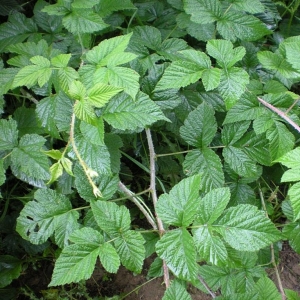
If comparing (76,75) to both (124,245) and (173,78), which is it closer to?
(173,78)

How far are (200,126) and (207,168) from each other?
13cm

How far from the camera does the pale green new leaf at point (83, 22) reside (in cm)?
118

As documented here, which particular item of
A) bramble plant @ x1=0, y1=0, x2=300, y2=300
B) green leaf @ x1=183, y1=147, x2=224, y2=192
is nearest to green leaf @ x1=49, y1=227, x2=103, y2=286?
bramble plant @ x1=0, y1=0, x2=300, y2=300

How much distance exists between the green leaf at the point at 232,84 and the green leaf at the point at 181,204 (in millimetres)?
271

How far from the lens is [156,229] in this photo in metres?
1.08

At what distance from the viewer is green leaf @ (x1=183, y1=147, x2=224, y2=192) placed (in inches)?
44.3

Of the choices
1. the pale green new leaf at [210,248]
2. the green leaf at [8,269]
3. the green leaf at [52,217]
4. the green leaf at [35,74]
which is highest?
the green leaf at [35,74]

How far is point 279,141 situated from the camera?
1.08 m

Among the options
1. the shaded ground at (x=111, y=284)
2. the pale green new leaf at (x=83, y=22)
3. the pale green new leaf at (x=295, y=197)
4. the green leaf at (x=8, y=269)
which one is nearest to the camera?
the pale green new leaf at (x=295, y=197)

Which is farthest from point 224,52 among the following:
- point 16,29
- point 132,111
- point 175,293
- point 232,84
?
point 16,29

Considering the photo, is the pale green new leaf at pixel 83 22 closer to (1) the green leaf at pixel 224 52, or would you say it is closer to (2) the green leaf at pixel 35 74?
(2) the green leaf at pixel 35 74

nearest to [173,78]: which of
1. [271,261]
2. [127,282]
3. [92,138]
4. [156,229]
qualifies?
[92,138]

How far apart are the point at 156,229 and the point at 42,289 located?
87 cm

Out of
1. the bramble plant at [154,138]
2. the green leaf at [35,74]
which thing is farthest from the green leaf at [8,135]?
the green leaf at [35,74]
